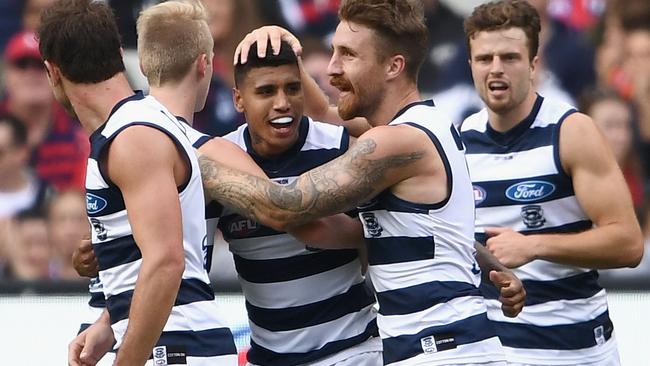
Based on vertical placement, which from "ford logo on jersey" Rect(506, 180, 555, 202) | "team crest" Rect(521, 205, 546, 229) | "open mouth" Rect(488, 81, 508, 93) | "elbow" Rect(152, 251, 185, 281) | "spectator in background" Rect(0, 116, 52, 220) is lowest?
"spectator in background" Rect(0, 116, 52, 220)

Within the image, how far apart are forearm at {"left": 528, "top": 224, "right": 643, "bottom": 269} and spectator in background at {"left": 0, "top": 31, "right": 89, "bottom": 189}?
390 cm

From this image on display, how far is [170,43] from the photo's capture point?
175 inches

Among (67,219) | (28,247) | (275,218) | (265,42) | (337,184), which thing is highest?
(265,42)

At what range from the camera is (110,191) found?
3953 millimetres

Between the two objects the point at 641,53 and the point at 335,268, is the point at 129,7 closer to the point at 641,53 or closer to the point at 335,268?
the point at 641,53

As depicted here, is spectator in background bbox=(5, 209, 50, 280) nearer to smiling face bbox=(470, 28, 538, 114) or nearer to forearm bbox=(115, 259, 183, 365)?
smiling face bbox=(470, 28, 538, 114)

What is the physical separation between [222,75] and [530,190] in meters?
3.25

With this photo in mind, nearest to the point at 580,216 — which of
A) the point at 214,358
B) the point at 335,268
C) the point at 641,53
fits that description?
the point at 335,268

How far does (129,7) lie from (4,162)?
4.10 ft

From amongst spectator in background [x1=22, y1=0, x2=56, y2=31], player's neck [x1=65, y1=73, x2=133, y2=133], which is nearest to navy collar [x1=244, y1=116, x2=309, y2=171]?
player's neck [x1=65, y1=73, x2=133, y2=133]

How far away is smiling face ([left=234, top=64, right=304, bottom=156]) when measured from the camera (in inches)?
184

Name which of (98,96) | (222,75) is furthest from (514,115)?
(222,75)

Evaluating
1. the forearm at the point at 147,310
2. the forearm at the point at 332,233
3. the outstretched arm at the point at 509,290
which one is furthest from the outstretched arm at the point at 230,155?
the outstretched arm at the point at 509,290

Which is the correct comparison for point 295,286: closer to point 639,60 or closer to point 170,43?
point 170,43
